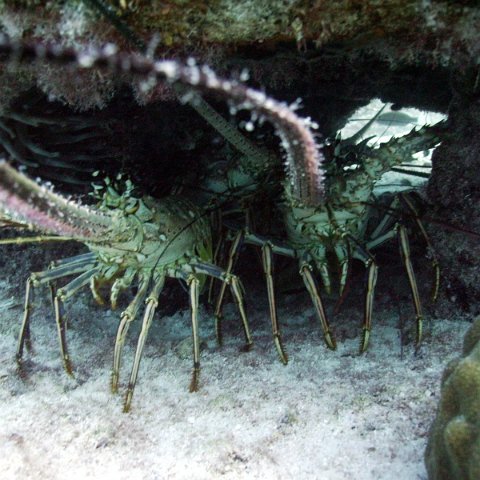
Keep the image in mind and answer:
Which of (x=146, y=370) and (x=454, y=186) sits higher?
(x=454, y=186)

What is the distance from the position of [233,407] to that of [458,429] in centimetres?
109

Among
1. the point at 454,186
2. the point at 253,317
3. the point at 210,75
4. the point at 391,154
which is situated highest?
the point at 210,75

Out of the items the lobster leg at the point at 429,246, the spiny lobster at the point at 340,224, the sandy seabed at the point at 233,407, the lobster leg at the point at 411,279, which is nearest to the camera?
the sandy seabed at the point at 233,407

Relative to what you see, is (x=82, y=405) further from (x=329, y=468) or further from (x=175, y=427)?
(x=329, y=468)

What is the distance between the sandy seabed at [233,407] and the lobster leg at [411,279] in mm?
76

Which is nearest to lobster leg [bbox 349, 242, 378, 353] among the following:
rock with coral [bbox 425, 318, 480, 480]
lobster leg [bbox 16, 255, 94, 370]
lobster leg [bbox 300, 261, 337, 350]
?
lobster leg [bbox 300, 261, 337, 350]

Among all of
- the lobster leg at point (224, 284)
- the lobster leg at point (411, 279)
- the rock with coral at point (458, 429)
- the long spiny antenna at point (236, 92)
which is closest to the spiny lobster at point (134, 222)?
the long spiny antenna at point (236, 92)

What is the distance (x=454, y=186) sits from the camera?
287 centimetres

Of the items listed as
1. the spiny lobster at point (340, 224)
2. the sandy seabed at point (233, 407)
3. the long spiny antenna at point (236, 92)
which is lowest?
the sandy seabed at point (233, 407)

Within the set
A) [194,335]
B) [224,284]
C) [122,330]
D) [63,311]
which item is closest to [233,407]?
[194,335]

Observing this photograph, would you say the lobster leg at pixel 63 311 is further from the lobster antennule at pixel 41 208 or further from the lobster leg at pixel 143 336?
the lobster antennule at pixel 41 208

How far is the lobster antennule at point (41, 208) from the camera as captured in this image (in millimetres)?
1482

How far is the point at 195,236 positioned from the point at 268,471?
1677 millimetres

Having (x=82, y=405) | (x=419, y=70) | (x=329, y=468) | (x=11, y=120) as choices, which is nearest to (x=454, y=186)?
(x=419, y=70)
